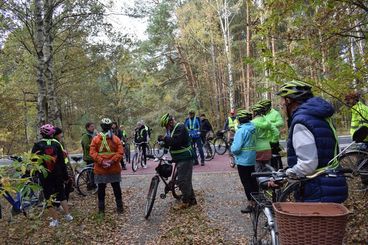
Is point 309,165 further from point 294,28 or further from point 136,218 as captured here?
point 136,218

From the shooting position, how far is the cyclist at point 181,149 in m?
7.07

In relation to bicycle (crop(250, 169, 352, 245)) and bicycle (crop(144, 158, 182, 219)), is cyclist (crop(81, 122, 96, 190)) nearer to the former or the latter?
bicycle (crop(144, 158, 182, 219))

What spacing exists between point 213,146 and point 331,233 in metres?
12.9

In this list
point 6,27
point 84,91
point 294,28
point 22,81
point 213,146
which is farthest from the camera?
point 84,91

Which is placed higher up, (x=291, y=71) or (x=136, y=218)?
(x=291, y=71)

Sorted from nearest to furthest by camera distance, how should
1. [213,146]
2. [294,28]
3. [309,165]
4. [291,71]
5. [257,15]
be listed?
[309,165] < [291,71] < [294,28] < [257,15] < [213,146]

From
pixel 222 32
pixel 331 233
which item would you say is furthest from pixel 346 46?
pixel 222 32

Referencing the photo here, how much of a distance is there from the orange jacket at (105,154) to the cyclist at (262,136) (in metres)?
2.68

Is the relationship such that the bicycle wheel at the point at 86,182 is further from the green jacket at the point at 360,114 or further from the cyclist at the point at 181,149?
the green jacket at the point at 360,114

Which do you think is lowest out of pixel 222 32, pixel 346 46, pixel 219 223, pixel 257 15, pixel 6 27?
pixel 219 223

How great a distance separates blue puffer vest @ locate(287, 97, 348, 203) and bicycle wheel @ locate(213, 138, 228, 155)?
40.2ft

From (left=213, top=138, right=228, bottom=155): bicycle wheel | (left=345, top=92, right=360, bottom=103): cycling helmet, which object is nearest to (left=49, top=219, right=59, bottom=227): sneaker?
(left=345, top=92, right=360, bottom=103): cycling helmet

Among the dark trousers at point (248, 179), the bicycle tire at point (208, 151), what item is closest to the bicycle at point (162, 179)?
the dark trousers at point (248, 179)

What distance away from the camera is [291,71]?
5270mm
